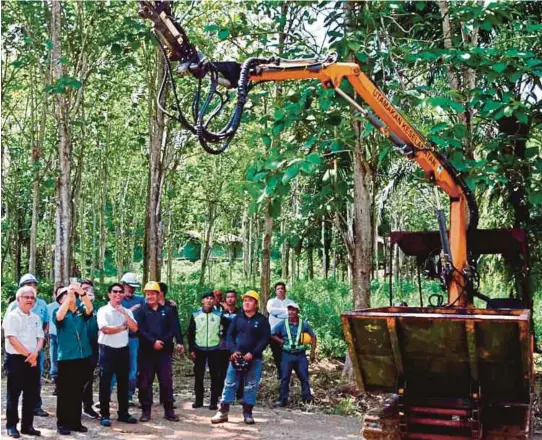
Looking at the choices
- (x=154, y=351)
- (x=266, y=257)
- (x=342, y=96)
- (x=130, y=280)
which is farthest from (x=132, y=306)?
(x=266, y=257)

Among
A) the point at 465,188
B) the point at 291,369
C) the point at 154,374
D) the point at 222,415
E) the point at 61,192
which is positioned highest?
the point at 61,192

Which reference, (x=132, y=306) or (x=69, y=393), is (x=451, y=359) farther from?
(x=132, y=306)

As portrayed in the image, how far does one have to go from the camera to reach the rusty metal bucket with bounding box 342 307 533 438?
5.54 m

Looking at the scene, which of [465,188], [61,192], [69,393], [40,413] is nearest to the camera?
[69,393]

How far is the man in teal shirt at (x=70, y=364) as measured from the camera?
7.38m

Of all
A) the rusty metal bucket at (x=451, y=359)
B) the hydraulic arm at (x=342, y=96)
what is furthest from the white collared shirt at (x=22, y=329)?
the rusty metal bucket at (x=451, y=359)

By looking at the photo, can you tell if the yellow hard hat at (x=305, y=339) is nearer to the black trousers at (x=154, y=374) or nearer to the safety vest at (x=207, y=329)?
the safety vest at (x=207, y=329)

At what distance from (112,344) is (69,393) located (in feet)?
2.29

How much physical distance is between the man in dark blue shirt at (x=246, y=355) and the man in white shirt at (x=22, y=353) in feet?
7.26

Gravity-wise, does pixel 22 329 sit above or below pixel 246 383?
above

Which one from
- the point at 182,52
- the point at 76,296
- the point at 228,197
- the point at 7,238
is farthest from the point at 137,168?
the point at 182,52

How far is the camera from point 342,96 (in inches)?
266

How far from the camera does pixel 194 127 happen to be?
5.17 meters

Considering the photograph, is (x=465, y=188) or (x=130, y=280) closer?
(x=465, y=188)
